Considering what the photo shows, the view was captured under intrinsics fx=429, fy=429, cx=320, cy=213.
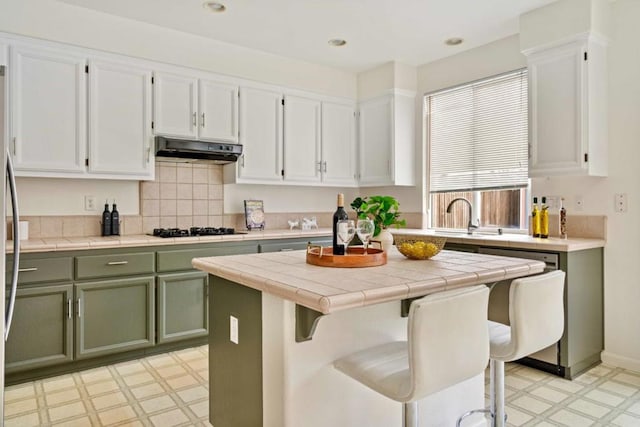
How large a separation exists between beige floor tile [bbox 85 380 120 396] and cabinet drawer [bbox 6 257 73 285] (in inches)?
28.2

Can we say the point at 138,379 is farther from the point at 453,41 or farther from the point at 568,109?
the point at 453,41

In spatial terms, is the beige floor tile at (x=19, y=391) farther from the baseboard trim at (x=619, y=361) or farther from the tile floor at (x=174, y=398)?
the baseboard trim at (x=619, y=361)

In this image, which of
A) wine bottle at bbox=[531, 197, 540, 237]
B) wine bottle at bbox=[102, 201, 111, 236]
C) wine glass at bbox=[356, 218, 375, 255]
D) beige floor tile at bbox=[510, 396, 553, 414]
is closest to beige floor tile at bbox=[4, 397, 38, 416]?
wine bottle at bbox=[102, 201, 111, 236]

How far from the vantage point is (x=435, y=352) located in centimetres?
138

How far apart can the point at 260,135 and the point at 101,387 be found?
245cm

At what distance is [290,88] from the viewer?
432 centimetres

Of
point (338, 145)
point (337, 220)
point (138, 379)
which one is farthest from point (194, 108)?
point (337, 220)

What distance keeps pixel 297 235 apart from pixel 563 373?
2.33 meters

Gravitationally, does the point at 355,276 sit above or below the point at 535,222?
below

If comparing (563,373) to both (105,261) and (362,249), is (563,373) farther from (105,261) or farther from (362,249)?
(105,261)

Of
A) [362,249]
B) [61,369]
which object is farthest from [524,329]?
[61,369]

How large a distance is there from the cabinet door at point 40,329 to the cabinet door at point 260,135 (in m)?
1.80

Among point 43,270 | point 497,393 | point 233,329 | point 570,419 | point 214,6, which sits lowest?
point 570,419

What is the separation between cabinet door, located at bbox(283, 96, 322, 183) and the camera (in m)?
4.30
